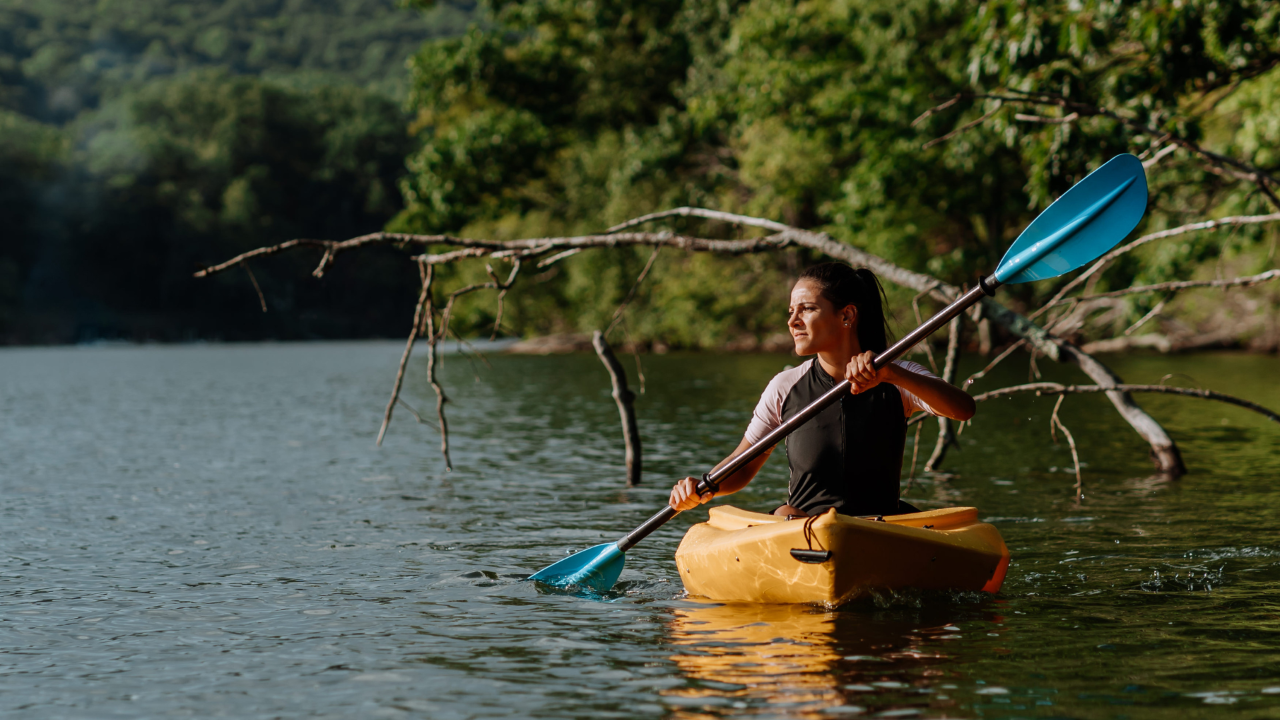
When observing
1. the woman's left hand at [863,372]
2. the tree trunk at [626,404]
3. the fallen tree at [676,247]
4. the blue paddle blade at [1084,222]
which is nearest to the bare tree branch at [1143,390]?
the fallen tree at [676,247]

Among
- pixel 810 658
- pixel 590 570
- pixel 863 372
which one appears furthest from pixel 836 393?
pixel 590 570

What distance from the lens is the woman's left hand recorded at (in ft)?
15.2

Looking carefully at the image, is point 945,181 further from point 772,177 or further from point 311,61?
point 311,61

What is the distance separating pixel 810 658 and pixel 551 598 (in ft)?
5.33

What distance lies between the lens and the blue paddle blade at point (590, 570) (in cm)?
597

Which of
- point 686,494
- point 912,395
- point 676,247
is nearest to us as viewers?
point 912,395

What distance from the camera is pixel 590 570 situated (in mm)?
5996

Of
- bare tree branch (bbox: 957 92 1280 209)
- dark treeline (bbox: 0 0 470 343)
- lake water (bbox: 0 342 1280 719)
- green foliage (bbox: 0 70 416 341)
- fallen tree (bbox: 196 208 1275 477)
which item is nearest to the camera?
lake water (bbox: 0 342 1280 719)

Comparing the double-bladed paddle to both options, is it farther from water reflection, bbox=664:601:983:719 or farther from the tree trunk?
the tree trunk

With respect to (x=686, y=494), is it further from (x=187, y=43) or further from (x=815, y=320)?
(x=187, y=43)

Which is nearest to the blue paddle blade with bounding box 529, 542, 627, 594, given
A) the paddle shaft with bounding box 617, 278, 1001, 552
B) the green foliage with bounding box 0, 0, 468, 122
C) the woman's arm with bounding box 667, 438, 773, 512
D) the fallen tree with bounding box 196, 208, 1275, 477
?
the paddle shaft with bounding box 617, 278, 1001, 552

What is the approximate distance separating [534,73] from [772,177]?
9.49 metres

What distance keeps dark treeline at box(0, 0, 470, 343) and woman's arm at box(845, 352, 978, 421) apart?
68.3 meters

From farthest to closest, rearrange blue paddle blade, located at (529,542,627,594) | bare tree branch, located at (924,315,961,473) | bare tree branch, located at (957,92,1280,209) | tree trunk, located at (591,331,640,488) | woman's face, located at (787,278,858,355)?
tree trunk, located at (591,331,640,488) → bare tree branch, located at (924,315,961,473) → bare tree branch, located at (957,92,1280,209) → blue paddle blade, located at (529,542,627,594) → woman's face, located at (787,278,858,355)
